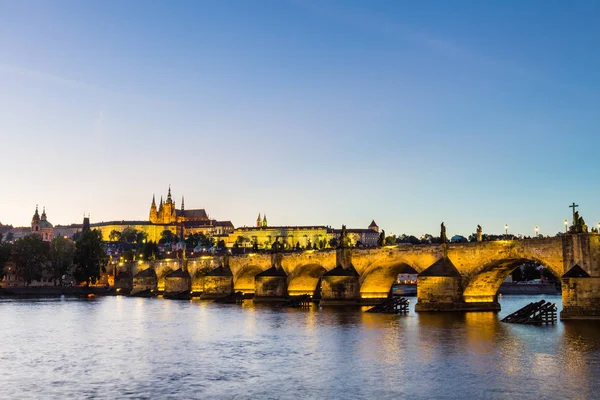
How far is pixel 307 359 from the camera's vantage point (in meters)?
33.8

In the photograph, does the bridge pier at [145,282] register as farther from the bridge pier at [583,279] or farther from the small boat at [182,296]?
the bridge pier at [583,279]

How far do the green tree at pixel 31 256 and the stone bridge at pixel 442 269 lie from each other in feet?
202

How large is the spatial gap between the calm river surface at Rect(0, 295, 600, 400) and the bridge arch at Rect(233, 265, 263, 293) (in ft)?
135

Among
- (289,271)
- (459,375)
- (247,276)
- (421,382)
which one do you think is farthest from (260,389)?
(247,276)

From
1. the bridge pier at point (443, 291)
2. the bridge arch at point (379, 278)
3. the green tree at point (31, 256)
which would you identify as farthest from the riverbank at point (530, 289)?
the green tree at point (31, 256)

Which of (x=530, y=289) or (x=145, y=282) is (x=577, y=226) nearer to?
(x=530, y=289)

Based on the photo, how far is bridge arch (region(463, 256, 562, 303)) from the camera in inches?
2160

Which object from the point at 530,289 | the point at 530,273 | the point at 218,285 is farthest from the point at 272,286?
the point at 530,273

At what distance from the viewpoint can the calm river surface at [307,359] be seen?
25641 millimetres

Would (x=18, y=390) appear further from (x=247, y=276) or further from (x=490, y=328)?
(x=247, y=276)

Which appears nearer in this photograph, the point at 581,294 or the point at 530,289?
the point at 581,294

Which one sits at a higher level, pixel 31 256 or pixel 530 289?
pixel 31 256

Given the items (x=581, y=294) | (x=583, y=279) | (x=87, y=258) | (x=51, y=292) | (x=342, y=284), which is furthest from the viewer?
(x=51, y=292)

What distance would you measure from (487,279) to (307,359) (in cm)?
2983
